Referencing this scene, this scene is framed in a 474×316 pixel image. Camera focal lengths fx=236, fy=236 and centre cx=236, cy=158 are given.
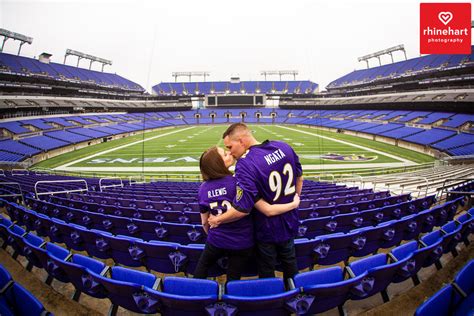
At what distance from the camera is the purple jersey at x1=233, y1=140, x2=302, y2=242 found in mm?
2295

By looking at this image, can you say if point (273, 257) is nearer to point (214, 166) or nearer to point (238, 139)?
point (214, 166)

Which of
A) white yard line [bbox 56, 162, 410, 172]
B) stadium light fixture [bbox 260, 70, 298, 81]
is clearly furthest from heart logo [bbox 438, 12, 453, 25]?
stadium light fixture [bbox 260, 70, 298, 81]

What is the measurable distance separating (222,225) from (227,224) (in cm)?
6

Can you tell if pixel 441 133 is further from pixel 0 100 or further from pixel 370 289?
pixel 0 100

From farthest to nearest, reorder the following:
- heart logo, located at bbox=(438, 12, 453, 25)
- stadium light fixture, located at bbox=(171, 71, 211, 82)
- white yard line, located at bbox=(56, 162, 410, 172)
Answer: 1. stadium light fixture, located at bbox=(171, 71, 211, 82)
2. white yard line, located at bbox=(56, 162, 410, 172)
3. heart logo, located at bbox=(438, 12, 453, 25)

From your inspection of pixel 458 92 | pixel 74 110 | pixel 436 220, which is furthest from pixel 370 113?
pixel 74 110

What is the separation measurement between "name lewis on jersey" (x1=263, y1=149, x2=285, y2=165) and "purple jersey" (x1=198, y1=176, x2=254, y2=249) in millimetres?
492

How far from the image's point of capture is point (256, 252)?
266 cm

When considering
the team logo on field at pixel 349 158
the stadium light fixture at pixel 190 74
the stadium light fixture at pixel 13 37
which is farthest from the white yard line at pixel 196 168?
the stadium light fixture at pixel 190 74

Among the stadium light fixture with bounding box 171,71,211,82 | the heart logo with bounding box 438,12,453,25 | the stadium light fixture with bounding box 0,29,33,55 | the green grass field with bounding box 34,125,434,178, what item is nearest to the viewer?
the heart logo with bounding box 438,12,453,25

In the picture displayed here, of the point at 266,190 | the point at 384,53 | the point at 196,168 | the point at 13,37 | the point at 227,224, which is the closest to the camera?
the point at 266,190

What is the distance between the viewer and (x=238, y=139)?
2564 mm
